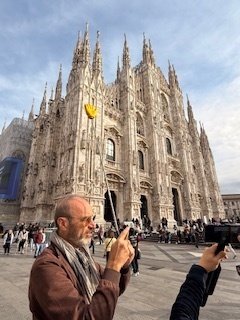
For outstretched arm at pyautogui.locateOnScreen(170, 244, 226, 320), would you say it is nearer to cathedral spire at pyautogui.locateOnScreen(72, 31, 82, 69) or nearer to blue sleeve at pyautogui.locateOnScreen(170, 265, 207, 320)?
blue sleeve at pyautogui.locateOnScreen(170, 265, 207, 320)

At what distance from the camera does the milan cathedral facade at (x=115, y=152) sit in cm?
1712

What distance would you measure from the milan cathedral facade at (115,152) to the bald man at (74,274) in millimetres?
11717

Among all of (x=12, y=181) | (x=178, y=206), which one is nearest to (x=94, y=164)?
(x=12, y=181)

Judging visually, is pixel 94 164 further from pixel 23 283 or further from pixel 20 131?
pixel 20 131

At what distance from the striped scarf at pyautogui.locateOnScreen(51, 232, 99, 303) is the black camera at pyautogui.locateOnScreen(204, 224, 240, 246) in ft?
2.61

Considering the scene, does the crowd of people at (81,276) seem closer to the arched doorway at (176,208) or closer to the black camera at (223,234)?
the black camera at (223,234)

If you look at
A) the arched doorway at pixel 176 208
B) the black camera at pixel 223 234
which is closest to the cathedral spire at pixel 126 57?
the arched doorway at pixel 176 208

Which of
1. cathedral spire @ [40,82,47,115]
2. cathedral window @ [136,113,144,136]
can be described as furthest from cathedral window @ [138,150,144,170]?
cathedral spire @ [40,82,47,115]

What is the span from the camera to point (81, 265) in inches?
50.0

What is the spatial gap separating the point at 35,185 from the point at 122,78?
1654cm

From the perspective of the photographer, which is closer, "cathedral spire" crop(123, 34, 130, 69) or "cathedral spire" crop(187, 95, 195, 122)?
"cathedral spire" crop(123, 34, 130, 69)

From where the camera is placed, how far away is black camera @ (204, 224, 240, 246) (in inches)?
48.3

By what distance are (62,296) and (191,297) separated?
676 mm

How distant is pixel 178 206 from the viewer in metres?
25.2
